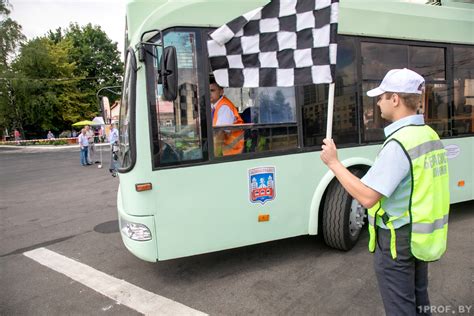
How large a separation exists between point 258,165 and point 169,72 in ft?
4.52

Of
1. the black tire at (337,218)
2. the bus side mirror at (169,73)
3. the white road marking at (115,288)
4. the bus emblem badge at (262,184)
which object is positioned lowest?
the white road marking at (115,288)

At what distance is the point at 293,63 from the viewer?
270 cm

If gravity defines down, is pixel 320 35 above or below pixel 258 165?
above

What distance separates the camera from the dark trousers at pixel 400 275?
1915 mm

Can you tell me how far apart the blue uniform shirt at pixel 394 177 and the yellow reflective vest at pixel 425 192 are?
0.09 feet

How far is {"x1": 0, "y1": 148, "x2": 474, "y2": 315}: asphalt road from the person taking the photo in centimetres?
321

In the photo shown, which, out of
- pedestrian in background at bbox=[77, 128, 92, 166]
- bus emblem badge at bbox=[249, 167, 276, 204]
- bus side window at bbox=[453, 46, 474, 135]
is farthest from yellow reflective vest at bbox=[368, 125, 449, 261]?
pedestrian in background at bbox=[77, 128, 92, 166]

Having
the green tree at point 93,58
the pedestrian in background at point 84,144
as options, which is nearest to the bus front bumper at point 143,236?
the pedestrian in background at point 84,144

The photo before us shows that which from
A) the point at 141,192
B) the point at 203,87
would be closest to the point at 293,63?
the point at 203,87

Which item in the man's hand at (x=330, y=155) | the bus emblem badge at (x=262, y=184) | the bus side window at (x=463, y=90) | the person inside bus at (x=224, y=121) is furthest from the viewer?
the bus side window at (x=463, y=90)

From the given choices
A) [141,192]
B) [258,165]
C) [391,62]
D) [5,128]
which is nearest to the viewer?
[141,192]

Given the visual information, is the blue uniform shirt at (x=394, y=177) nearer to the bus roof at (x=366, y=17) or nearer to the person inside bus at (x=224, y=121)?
the person inside bus at (x=224, y=121)

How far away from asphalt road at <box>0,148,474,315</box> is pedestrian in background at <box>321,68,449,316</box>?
1.26m

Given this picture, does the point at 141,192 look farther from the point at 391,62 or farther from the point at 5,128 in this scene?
the point at 5,128
